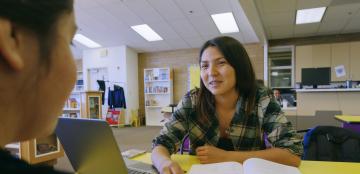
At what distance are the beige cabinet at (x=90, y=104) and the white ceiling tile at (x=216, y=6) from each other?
283cm

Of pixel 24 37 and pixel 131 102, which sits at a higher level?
pixel 24 37

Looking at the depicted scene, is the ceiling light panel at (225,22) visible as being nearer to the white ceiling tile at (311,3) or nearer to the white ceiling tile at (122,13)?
the white ceiling tile at (311,3)

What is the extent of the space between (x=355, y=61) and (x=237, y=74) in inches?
237

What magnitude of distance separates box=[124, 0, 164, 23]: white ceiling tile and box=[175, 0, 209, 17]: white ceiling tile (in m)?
0.62

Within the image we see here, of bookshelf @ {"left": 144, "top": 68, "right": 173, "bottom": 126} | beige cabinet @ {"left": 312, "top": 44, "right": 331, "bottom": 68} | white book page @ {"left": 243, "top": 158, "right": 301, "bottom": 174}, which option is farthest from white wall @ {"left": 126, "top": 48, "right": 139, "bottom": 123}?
white book page @ {"left": 243, "top": 158, "right": 301, "bottom": 174}

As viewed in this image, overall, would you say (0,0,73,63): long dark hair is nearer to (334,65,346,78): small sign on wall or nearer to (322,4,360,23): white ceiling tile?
(322,4,360,23): white ceiling tile

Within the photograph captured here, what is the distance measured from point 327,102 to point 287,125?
16.0 feet

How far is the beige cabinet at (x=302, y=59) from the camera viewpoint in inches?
236

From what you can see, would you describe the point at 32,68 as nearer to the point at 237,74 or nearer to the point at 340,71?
the point at 237,74

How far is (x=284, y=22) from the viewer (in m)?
5.39

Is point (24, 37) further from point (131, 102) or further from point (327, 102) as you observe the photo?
point (131, 102)

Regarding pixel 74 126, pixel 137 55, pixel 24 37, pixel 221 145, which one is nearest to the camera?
pixel 24 37

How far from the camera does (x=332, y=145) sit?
4.78ft

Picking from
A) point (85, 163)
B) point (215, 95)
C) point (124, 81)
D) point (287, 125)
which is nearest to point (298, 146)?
point (287, 125)
